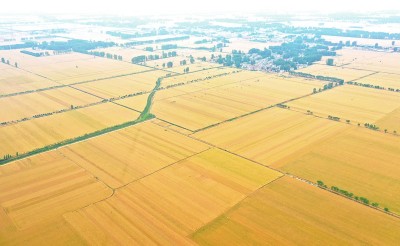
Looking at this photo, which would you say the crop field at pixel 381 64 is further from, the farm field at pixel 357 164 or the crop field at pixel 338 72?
the farm field at pixel 357 164

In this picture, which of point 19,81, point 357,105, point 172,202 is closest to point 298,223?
point 172,202

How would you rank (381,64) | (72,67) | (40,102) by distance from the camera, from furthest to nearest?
(381,64)
(72,67)
(40,102)

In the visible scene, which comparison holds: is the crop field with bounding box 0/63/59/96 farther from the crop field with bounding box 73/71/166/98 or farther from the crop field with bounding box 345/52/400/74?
the crop field with bounding box 345/52/400/74

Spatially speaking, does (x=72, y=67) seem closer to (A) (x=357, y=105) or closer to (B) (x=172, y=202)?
(A) (x=357, y=105)

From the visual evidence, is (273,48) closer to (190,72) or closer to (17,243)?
(190,72)

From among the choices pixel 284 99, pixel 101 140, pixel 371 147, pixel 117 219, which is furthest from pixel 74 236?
pixel 284 99

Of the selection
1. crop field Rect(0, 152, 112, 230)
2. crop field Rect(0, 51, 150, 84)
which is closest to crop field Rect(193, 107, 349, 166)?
crop field Rect(0, 152, 112, 230)
